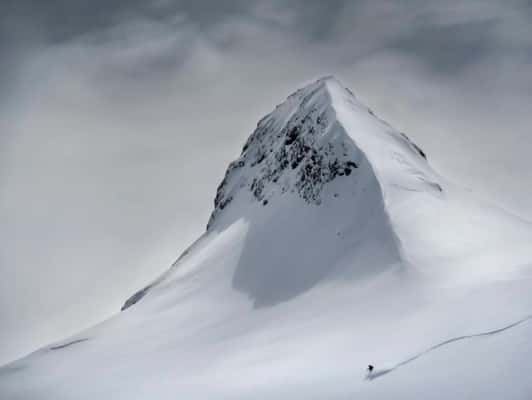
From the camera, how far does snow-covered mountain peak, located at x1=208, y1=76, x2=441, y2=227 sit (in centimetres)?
3741

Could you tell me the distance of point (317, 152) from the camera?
4038 cm

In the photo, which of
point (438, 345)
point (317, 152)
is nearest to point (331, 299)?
point (438, 345)

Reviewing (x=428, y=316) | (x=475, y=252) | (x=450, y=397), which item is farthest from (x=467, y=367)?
(x=475, y=252)

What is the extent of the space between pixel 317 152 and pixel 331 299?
16.7 metres

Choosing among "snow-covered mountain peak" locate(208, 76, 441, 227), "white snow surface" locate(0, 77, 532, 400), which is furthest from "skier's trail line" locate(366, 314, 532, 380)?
"snow-covered mountain peak" locate(208, 76, 441, 227)

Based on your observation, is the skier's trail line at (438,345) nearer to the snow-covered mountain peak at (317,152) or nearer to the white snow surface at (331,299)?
the white snow surface at (331,299)

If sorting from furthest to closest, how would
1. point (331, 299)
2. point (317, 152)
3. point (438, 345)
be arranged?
1. point (317, 152)
2. point (331, 299)
3. point (438, 345)

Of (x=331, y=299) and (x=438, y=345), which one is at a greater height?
(x=331, y=299)

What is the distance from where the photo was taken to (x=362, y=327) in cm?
2105

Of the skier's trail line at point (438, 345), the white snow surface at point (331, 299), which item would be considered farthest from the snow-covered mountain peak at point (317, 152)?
the skier's trail line at point (438, 345)

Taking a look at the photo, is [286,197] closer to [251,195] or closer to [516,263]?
[251,195]

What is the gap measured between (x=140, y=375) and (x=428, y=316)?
13217 millimetres

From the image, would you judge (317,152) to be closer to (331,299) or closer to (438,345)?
(331,299)

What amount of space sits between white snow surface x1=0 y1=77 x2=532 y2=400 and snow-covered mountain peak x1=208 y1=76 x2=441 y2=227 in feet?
0.66
